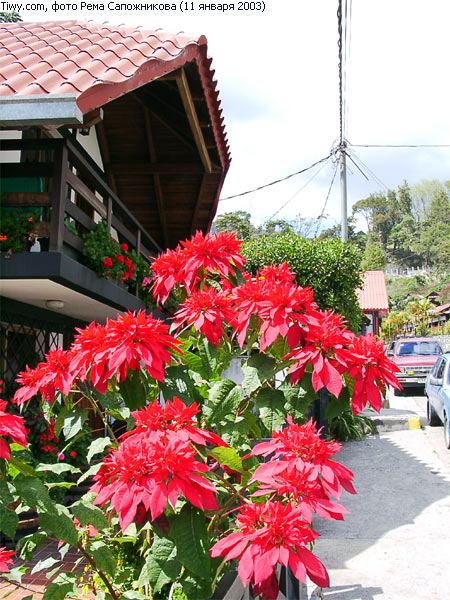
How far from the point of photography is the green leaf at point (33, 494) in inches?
69.5

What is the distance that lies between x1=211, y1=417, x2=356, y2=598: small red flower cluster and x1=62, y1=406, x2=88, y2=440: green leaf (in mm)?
760

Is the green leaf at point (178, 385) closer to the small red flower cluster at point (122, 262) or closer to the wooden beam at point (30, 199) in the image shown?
the wooden beam at point (30, 199)

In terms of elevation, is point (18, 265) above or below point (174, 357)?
above

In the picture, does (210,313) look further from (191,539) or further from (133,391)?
(191,539)

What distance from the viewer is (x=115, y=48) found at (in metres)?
5.41

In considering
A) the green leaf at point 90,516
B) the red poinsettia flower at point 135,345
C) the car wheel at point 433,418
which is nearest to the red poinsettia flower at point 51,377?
the red poinsettia flower at point 135,345

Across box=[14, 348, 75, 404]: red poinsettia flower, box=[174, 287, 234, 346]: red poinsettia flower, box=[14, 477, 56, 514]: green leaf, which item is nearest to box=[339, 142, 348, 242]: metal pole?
box=[174, 287, 234, 346]: red poinsettia flower

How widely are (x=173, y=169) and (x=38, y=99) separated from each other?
4.75 metres

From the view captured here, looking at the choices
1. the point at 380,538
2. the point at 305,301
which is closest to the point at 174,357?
the point at 305,301

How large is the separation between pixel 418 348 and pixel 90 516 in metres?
19.5

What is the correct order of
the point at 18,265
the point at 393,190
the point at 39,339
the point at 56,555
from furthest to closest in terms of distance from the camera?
the point at 393,190 < the point at 39,339 < the point at 56,555 < the point at 18,265

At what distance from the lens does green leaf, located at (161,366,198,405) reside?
2080 mm

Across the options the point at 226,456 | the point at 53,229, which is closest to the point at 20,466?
the point at 226,456

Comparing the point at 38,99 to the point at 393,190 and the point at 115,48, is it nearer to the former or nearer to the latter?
the point at 115,48
